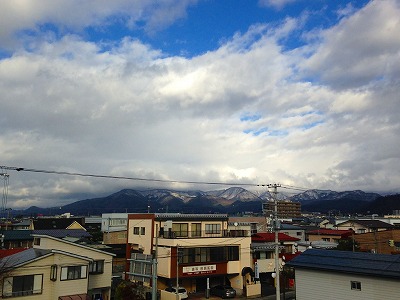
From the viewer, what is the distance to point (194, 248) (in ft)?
134

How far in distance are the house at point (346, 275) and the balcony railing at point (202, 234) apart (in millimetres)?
15074

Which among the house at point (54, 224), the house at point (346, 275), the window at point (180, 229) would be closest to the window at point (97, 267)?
the window at point (180, 229)

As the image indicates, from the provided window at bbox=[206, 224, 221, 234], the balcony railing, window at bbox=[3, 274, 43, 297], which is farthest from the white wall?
window at bbox=[3, 274, 43, 297]

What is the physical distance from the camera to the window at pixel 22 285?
27703 mm

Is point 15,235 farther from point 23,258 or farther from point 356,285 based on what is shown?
point 356,285

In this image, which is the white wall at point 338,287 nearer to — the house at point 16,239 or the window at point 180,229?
the window at point 180,229

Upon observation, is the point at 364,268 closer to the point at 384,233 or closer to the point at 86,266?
the point at 86,266

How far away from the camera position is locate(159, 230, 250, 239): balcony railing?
41806 mm

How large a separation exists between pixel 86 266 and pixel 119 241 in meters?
36.6

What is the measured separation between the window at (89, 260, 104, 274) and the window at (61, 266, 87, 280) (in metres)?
2.25

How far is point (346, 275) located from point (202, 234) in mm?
21255

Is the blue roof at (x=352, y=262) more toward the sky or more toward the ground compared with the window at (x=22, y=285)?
more toward the sky

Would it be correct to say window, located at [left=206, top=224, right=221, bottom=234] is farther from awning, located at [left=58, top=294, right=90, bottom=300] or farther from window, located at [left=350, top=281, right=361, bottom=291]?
window, located at [left=350, top=281, right=361, bottom=291]

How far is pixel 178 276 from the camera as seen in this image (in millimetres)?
39188
